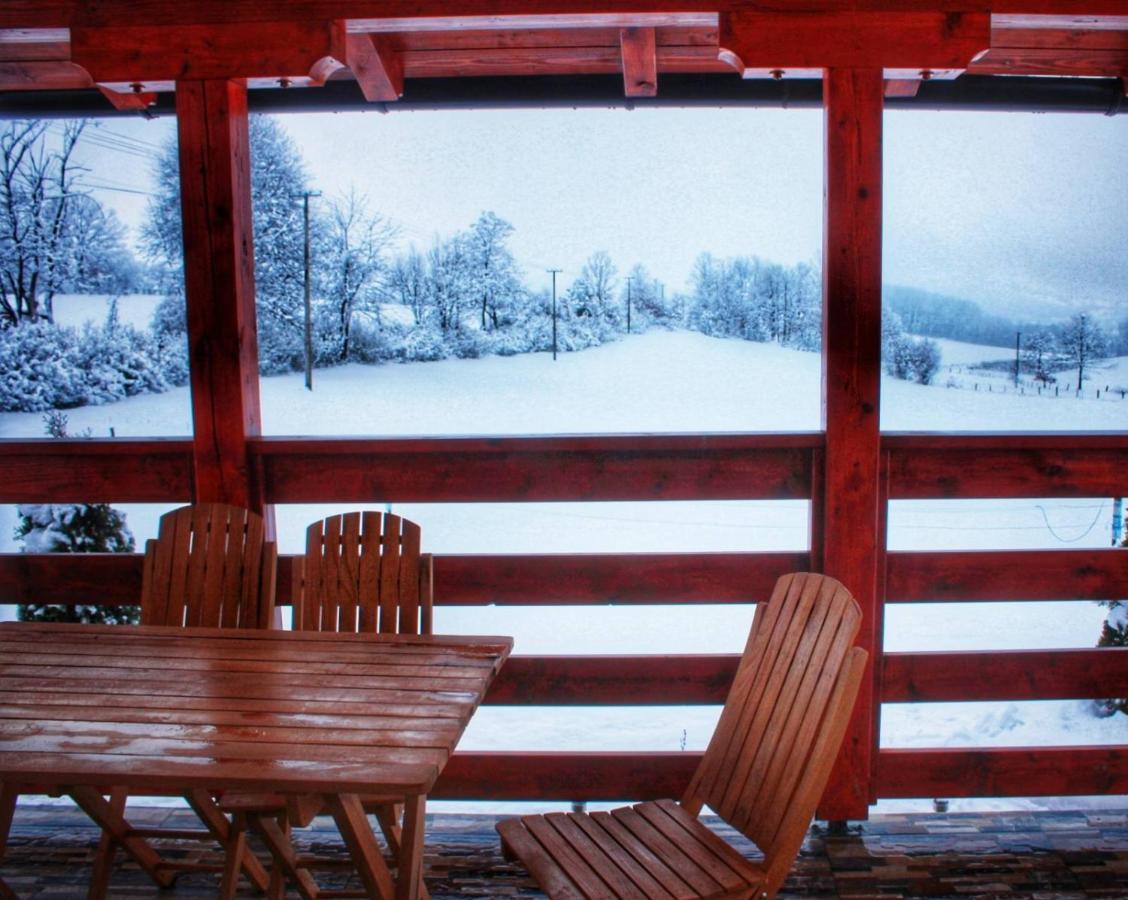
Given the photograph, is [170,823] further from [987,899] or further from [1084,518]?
[1084,518]

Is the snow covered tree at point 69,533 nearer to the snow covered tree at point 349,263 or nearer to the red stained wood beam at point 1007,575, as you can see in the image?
the snow covered tree at point 349,263

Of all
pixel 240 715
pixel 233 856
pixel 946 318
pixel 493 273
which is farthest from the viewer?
pixel 493 273

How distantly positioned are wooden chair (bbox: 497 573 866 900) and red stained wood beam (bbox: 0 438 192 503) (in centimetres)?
190

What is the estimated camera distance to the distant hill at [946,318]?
389 centimetres

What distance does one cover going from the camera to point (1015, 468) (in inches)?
131

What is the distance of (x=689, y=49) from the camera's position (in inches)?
142

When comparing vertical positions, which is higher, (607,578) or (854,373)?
(854,373)

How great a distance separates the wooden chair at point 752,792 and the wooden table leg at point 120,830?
3.67 feet

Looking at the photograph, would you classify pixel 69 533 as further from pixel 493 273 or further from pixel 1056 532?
pixel 1056 532

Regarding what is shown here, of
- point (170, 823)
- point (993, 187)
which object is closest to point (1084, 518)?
point (993, 187)

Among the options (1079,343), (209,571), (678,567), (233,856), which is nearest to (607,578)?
(678,567)

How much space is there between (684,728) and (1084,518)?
201 centimetres

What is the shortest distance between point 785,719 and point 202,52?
9.16 ft

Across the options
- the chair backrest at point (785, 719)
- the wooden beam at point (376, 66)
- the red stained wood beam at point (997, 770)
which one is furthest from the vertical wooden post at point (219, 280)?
the red stained wood beam at point (997, 770)
